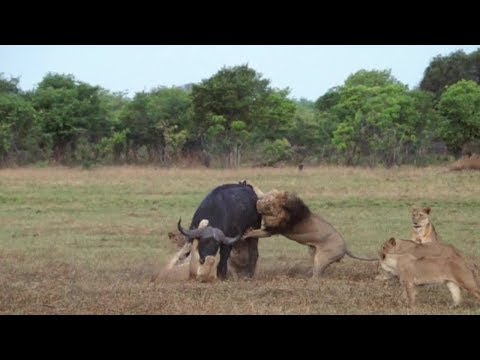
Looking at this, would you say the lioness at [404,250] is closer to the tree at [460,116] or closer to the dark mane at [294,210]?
the dark mane at [294,210]

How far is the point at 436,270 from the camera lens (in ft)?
29.8

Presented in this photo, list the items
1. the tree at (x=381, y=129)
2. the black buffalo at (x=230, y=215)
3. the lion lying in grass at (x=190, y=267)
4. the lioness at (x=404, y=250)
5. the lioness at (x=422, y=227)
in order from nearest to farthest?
the lioness at (x=404, y=250), the lion lying in grass at (x=190, y=267), the black buffalo at (x=230, y=215), the lioness at (x=422, y=227), the tree at (x=381, y=129)

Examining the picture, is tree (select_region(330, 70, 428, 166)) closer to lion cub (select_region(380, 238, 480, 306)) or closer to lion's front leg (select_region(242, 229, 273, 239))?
lion's front leg (select_region(242, 229, 273, 239))

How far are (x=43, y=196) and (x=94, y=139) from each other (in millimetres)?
21285

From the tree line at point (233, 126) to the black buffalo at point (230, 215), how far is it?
25.8 metres

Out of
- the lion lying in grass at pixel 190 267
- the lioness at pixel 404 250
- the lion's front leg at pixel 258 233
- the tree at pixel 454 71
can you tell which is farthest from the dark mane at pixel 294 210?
the tree at pixel 454 71

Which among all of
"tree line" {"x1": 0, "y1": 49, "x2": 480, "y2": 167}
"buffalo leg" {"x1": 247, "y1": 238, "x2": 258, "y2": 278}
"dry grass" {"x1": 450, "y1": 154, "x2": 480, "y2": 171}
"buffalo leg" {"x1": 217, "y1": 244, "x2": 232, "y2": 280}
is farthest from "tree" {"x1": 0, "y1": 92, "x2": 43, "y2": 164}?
"buffalo leg" {"x1": 217, "y1": 244, "x2": 232, "y2": 280}

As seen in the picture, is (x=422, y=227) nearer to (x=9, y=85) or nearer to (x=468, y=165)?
(x=468, y=165)

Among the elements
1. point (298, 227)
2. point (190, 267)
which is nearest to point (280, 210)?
point (298, 227)

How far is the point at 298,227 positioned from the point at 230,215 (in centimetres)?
94

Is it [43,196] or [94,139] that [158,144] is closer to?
[94,139]

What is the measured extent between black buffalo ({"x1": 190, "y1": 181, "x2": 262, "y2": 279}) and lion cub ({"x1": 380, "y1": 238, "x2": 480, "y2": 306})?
8.59 ft

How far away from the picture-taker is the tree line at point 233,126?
39.1 meters

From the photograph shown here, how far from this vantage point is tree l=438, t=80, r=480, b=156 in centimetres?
3856
